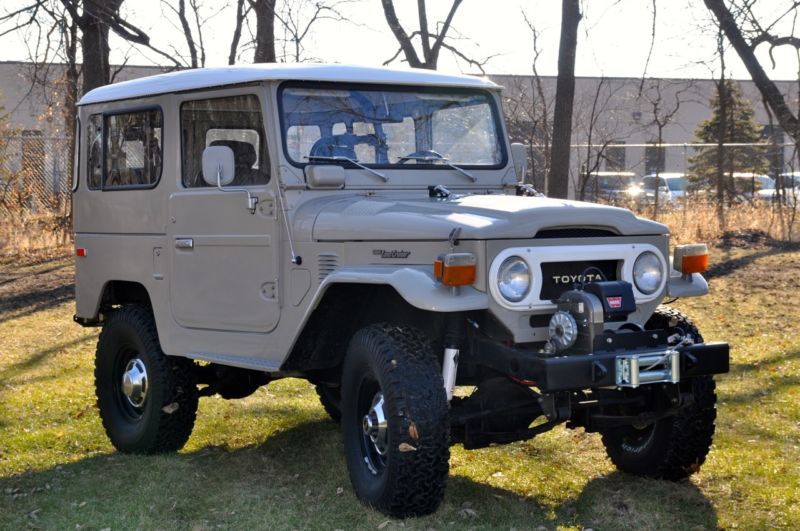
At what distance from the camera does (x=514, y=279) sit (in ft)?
15.8

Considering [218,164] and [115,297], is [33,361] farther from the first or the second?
[218,164]

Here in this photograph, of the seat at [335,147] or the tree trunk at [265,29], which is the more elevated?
the tree trunk at [265,29]

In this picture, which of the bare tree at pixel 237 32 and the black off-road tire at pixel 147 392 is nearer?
the black off-road tire at pixel 147 392

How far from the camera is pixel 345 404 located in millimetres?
5242

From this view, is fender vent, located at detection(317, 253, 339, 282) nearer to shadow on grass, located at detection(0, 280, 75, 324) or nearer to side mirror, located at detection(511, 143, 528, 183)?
side mirror, located at detection(511, 143, 528, 183)

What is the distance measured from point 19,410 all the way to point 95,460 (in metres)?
1.70

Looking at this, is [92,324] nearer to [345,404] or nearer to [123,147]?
[123,147]

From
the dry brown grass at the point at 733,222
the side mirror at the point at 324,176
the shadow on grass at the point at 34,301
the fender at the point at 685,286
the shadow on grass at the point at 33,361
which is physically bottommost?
the shadow on grass at the point at 33,361

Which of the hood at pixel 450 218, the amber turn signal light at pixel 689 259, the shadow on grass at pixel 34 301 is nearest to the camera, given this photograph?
the hood at pixel 450 218

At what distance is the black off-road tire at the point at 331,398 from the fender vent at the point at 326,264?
2.33 ft

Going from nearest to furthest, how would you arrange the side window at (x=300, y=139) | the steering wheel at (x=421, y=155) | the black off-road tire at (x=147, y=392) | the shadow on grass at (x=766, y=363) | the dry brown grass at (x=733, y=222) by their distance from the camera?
1. the side window at (x=300, y=139)
2. the steering wheel at (x=421, y=155)
3. the black off-road tire at (x=147, y=392)
4. the shadow on grass at (x=766, y=363)
5. the dry brown grass at (x=733, y=222)

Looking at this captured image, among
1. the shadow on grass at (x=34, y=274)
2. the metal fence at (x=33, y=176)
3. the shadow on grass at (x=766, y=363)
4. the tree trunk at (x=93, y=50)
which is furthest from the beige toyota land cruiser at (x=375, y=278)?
the metal fence at (x=33, y=176)

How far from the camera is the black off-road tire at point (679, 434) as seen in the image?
5378mm

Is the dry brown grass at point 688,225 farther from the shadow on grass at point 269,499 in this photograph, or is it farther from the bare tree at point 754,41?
the shadow on grass at point 269,499
